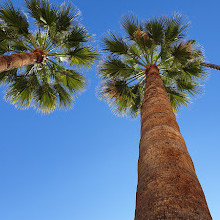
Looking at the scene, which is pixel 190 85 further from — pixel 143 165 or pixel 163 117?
pixel 143 165

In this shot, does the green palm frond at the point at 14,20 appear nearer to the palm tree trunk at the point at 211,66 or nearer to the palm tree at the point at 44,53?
the palm tree at the point at 44,53

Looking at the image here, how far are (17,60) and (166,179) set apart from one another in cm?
534

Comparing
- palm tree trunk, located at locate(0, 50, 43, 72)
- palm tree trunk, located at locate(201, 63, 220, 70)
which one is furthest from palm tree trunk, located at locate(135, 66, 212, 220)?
palm tree trunk, located at locate(201, 63, 220, 70)

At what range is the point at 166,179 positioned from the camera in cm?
205

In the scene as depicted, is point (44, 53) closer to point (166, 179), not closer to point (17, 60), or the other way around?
point (17, 60)

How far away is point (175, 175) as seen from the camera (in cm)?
210

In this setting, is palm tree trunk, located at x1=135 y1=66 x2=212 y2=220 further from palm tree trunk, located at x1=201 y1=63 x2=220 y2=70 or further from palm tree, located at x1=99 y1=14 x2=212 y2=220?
palm tree trunk, located at x1=201 y1=63 x2=220 y2=70

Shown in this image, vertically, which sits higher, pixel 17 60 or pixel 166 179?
pixel 17 60

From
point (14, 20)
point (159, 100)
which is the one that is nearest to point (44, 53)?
point (14, 20)

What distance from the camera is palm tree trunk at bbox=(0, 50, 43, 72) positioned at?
5461 millimetres

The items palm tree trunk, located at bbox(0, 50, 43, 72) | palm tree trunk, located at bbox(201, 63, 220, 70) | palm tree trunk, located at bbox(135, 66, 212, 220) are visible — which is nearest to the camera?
palm tree trunk, located at bbox(135, 66, 212, 220)

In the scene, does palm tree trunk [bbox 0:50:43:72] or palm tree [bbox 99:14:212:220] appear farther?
palm tree trunk [bbox 0:50:43:72]

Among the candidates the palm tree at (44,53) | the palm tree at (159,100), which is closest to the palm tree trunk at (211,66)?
the palm tree at (159,100)

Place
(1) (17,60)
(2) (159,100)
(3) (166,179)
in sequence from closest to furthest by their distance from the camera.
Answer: (3) (166,179), (2) (159,100), (1) (17,60)
